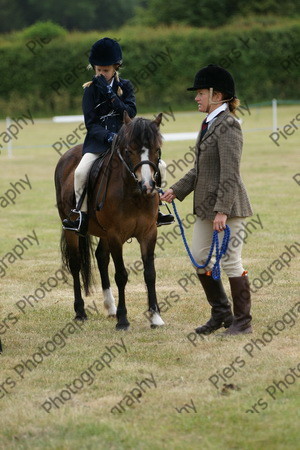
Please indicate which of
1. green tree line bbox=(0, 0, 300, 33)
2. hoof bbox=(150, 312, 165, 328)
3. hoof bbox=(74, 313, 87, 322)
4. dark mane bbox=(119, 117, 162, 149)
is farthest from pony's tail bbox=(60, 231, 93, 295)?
green tree line bbox=(0, 0, 300, 33)

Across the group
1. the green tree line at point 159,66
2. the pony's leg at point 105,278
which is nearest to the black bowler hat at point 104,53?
the pony's leg at point 105,278

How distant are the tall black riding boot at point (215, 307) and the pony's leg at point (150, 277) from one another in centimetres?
42

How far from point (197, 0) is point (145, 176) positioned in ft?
152

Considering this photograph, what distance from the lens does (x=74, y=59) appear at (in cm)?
3769

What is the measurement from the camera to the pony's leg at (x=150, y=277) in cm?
663

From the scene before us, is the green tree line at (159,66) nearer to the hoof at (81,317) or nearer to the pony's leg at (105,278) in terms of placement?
the pony's leg at (105,278)

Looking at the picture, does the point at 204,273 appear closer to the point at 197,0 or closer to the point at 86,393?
the point at 86,393

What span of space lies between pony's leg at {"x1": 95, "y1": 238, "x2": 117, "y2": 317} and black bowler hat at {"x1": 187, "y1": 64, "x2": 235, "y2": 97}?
6.84ft

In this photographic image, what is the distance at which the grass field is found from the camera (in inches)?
171

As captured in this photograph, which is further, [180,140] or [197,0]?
[197,0]

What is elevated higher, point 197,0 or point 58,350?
point 58,350

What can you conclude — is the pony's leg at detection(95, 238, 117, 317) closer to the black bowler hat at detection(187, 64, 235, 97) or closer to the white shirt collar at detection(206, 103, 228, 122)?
the white shirt collar at detection(206, 103, 228, 122)

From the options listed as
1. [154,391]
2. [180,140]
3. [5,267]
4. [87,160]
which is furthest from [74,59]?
[154,391]

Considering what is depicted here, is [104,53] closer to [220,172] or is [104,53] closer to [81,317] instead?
[220,172]
